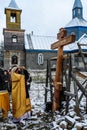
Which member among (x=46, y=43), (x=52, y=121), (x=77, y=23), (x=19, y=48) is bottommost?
(x=52, y=121)

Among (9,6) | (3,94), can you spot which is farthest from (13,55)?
(3,94)

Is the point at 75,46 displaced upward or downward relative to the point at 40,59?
upward

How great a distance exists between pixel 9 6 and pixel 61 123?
93.1 ft

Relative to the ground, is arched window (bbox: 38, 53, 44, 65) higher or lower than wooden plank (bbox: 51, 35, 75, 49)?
lower

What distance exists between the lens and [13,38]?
110 feet

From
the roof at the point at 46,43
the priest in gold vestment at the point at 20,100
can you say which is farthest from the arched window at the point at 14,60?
the priest in gold vestment at the point at 20,100

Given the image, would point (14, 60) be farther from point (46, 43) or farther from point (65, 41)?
point (65, 41)

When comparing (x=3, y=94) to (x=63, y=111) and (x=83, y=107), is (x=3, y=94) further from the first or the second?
(x=83, y=107)

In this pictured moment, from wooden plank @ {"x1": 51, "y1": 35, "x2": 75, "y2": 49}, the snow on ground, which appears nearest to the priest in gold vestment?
the snow on ground

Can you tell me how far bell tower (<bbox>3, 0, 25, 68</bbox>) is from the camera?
32656 mm

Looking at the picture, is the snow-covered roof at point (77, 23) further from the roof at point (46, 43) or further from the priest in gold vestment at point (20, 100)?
the priest in gold vestment at point (20, 100)

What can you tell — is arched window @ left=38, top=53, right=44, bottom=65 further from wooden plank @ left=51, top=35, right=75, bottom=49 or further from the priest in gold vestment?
the priest in gold vestment

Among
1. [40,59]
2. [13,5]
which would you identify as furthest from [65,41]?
[13,5]

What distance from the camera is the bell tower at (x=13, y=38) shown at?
3266 centimetres
